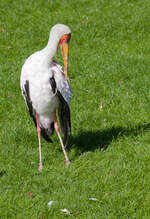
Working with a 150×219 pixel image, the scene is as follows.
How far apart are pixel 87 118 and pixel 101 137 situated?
52cm

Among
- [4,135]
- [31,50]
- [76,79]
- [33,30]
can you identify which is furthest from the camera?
[33,30]

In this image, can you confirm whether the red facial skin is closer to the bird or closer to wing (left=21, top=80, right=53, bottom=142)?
the bird

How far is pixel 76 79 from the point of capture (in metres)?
7.89

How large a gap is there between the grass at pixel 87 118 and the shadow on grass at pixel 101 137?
0.01 m

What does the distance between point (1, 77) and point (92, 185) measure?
3588 mm

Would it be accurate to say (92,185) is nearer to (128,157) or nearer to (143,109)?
(128,157)

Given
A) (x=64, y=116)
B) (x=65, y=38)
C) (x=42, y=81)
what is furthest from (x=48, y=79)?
(x=64, y=116)

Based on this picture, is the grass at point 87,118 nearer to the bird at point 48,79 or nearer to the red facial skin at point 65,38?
the bird at point 48,79

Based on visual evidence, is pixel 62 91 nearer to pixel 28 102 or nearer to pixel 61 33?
pixel 28 102

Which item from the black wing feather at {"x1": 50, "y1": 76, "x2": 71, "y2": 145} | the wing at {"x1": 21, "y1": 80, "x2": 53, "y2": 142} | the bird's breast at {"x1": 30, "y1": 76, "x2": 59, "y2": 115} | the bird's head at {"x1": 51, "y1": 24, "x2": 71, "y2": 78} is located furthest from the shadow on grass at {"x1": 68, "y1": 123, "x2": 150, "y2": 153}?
the bird's head at {"x1": 51, "y1": 24, "x2": 71, "y2": 78}

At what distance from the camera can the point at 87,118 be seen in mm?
6605

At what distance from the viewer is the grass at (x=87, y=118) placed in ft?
15.8

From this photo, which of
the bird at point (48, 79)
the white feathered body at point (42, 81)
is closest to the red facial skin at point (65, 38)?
the bird at point (48, 79)

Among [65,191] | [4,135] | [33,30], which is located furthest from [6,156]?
[33,30]
